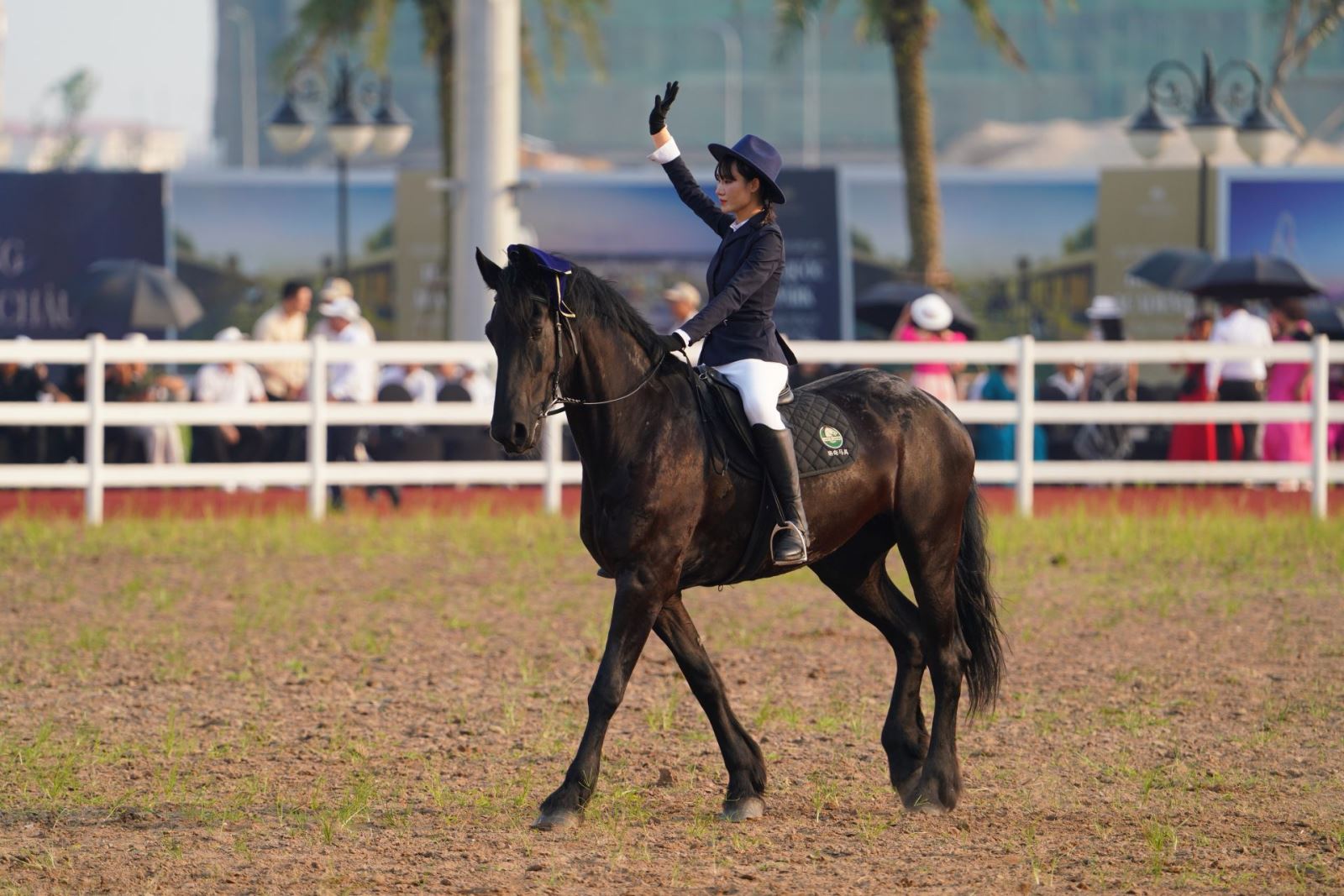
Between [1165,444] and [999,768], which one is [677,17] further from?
[999,768]

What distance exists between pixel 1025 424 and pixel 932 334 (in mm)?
1496

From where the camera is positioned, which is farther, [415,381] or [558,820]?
[415,381]

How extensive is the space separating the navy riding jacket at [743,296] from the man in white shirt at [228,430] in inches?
411

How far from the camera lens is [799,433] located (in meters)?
6.73

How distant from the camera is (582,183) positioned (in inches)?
973

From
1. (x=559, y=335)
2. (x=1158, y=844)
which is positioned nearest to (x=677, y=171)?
(x=559, y=335)

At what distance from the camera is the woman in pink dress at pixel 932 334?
16.3 m

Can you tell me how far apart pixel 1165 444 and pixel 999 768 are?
39.5ft

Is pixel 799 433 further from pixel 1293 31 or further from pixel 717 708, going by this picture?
pixel 1293 31

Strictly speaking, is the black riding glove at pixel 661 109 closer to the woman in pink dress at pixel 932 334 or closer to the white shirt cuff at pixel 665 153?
the white shirt cuff at pixel 665 153

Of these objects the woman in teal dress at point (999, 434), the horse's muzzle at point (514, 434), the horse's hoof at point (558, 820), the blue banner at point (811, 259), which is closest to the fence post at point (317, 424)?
the woman in teal dress at point (999, 434)

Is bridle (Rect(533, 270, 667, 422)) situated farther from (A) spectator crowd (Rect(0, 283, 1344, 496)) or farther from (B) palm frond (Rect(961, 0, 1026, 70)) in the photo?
(B) palm frond (Rect(961, 0, 1026, 70))

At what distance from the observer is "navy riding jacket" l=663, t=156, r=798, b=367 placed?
6.46m

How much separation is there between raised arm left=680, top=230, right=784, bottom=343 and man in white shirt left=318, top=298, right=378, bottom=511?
9435mm
